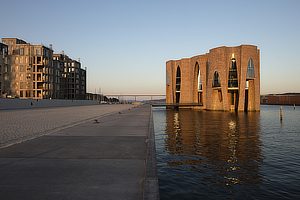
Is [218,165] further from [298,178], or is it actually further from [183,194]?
[183,194]

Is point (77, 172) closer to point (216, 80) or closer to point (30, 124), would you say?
point (30, 124)

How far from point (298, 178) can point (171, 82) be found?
266 ft

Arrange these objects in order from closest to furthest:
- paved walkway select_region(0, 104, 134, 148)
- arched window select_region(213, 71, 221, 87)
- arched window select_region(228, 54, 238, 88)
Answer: paved walkway select_region(0, 104, 134, 148), arched window select_region(228, 54, 238, 88), arched window select_region(213, 71, 221, 87)

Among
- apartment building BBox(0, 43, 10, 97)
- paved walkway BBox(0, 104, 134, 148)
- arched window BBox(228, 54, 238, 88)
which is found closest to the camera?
paved walkway BBox(0, 104, 134, 148)

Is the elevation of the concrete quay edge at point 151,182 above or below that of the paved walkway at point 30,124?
above

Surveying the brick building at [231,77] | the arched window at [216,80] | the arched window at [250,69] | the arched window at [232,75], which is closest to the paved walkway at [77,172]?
Answer: the brick building at [231,77]

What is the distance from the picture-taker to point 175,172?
288 inches

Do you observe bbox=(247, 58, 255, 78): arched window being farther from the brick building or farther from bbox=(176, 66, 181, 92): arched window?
bbox=(176, 66, 181, 92): arched window

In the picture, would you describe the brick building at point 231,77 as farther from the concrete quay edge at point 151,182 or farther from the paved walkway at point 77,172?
the concrete quay edge at point 151,182

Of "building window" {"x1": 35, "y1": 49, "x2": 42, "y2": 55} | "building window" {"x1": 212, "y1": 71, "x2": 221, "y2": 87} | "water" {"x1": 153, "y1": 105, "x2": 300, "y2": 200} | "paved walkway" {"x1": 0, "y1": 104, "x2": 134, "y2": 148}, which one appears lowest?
"water" {"x1": 153, "y1": 105, "x2": 300, "y2": 200}

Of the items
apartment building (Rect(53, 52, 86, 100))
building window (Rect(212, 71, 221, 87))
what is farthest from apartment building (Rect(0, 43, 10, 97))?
building window (Rect(212, 71, 221, 87))

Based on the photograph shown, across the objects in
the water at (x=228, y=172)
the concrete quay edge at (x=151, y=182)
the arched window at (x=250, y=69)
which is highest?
the arched window at (x=250, y=69)

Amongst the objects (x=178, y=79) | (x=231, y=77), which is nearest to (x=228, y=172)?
(x=231, y=77)

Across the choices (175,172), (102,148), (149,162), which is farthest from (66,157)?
(175,172)
